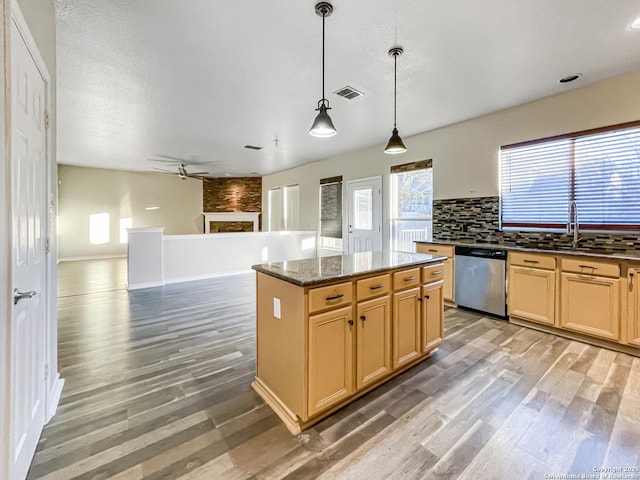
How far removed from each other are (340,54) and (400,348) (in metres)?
2.57

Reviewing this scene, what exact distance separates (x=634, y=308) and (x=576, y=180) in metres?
1.49

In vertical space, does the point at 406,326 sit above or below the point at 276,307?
below

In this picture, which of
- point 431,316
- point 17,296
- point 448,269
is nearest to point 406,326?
point 431,316

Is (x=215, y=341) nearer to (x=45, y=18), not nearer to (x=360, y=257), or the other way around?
(x=360, y=257)

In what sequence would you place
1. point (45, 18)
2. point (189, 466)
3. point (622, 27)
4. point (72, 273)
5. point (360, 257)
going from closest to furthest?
1. point (189, 466)
2. point (45, 18)
3. point (622, 27)
4. point (360, 257)
5. point (72, 273)

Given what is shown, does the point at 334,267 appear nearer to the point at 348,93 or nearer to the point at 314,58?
the point at 314,58

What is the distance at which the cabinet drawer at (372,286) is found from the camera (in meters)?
1.99

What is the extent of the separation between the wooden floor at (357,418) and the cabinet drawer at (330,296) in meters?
0.74

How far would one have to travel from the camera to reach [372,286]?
2.06m

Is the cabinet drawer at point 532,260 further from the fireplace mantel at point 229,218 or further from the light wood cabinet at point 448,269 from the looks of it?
the fireplace mantel at point 229,218

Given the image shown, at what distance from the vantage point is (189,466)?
1504 mm

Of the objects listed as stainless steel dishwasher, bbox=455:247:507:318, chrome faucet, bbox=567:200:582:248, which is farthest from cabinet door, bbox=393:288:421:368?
chrome faucet, bbox=567:200:582:248

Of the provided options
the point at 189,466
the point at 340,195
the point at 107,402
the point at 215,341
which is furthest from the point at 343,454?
the point at 340,195

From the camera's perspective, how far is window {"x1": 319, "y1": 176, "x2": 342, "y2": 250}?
265 inches
